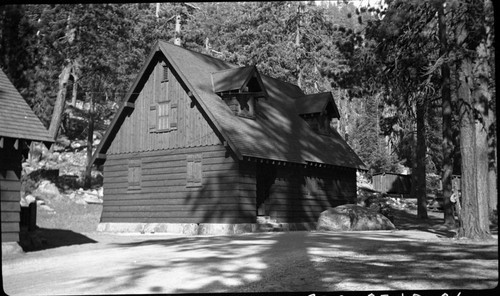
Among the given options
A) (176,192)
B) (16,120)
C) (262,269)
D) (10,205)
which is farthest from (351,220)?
(16,120)

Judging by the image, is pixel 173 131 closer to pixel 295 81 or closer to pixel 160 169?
pixel 160 169

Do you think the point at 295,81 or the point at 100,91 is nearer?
the point at 295,81

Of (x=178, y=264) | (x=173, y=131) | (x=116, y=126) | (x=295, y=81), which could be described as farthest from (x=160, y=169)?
(x=295, y=81)

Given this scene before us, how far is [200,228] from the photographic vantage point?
23453 mm

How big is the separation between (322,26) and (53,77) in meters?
23.9

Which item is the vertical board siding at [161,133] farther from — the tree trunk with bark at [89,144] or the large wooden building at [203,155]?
the tree trunk with bark at [89,144]

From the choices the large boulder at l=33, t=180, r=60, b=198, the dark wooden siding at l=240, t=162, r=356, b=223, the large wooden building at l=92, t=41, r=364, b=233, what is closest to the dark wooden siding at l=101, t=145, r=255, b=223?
the large wooden building at l=92, t=41, r=364, b=233

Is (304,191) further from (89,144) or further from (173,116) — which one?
(89,144)

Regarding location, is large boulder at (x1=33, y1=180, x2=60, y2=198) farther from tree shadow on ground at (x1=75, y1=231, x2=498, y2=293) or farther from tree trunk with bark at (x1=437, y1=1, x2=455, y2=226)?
tree trunk with bark at (x1=437, y1=1, x2=455, y2=226)

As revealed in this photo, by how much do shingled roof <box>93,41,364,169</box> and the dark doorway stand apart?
1.15 metres

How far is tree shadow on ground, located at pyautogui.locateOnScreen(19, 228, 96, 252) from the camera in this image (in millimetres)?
17312

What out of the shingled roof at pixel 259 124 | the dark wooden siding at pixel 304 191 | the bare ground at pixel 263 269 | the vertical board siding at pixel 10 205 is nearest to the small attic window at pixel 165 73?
the shingled roof at pixel 259 124

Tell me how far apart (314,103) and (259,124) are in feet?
21.4

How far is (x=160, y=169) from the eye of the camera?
84.5 feet
